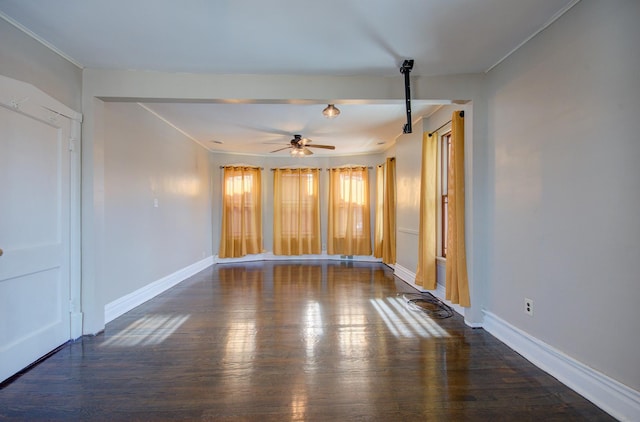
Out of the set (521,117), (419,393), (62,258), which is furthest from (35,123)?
(521,117)

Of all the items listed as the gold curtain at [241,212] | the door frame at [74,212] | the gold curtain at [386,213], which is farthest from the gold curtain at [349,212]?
the door frame at [74,212]

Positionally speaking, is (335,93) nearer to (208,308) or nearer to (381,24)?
(381,24)

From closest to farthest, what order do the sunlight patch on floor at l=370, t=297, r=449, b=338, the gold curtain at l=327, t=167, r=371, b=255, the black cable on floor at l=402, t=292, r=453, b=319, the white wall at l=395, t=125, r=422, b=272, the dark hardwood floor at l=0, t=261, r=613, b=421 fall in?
1. the dark hardwood floor at l=0, t=261, r=613, b=421
2. the sunlight patch on floor at l=370, t=297, r=449, b=338
3. the black cable on floor at l=402, t=292, r=453, b=319
4. the white wall at l=395, t=125, r=422, b=272
5. the gold curtain at l=327, t=167, r=371, b=255

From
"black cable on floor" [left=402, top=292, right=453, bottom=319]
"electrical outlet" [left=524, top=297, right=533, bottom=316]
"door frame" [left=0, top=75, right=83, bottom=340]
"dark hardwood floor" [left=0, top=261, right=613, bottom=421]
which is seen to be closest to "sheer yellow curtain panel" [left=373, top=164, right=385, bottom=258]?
"black cable on floor" [left=402, top=292, right=453, bottom=319]

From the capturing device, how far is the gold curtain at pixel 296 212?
6547 millimetres

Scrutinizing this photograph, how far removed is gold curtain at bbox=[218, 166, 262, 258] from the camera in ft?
20.2

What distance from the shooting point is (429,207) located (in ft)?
12.1

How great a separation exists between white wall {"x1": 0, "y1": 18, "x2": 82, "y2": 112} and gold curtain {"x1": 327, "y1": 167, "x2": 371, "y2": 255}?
15.4ft

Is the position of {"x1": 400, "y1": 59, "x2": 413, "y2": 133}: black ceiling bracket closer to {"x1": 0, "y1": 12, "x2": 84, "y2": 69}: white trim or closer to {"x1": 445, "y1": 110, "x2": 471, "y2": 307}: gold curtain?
{"x1": 445, "y1": 110, "x2": 471, "y2": 307}: gold curtain

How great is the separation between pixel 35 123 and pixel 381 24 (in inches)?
104

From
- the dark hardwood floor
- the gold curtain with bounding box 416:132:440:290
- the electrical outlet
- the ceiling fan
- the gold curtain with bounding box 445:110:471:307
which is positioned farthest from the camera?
the ceiling fan

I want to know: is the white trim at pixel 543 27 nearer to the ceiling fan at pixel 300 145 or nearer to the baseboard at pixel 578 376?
the baseboard at pixel 578 376

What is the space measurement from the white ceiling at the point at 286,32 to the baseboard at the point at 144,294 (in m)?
2.35

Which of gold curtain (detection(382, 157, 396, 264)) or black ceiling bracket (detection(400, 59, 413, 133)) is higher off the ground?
black ceiling bracket (detection(400, 59, 413, 133))
